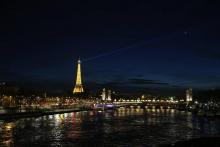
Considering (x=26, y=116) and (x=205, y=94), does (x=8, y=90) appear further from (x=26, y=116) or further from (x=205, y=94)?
(x=205, y=94)

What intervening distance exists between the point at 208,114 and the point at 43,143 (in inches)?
2500

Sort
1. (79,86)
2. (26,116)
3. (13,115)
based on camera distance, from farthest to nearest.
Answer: (79,86)
(26,116)
(13,115)

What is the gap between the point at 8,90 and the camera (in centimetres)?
11181

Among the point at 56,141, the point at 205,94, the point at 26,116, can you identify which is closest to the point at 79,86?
the point at 205,94

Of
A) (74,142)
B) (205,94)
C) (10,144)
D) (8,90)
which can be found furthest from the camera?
(205,94)

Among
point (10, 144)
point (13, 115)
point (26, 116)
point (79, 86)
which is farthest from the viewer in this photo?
point (79, 86)

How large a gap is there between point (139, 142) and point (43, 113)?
2228 inches

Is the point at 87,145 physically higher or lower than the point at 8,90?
lower

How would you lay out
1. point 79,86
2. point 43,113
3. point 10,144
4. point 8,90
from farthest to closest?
point 79,86
point 8,90
point 43,113
point 10,144

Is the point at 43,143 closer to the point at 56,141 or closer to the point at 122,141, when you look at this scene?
the point at 56,141

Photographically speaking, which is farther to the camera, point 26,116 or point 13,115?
point 26,116

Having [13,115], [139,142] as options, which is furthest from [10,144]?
[13,115]

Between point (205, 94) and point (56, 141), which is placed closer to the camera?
point (56, 141)

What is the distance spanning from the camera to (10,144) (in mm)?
31344
